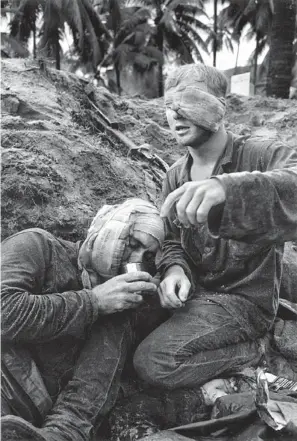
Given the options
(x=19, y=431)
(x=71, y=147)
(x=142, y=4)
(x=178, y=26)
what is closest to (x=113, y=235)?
(x=19, y=431)

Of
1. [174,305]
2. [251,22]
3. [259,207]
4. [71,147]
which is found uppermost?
[251,22]

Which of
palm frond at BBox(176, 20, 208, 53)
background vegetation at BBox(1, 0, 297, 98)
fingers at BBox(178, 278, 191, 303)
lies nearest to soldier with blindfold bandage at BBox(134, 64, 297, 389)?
fingers at BBox(178, 278, 191, 303)

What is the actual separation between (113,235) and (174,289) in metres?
0.40

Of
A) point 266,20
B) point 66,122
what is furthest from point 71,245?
point 266,20

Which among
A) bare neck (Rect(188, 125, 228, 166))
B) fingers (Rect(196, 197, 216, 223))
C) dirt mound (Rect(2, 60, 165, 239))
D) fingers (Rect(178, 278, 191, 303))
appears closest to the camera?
fingers (Rect(196, 197, 216, 223))

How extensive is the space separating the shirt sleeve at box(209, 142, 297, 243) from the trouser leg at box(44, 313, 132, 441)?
0.82m

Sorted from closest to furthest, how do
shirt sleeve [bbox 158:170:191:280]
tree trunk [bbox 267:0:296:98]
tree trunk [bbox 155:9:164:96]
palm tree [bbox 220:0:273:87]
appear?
shirt sleeve [bbox 158:170:191:280] → tree trunk [bbox 267:0:296:98] → palm tree [bbox 220:0:273:87] → tree trunk [bbox 155:9:164:96]

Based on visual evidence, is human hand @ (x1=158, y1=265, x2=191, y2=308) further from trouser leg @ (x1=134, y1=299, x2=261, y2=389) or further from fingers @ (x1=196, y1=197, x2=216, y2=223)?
fingers @ (x1=196, y1=197, x2=216, y2=223)

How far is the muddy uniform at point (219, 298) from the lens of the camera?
263cm

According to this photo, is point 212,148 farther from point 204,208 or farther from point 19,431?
point 19,431

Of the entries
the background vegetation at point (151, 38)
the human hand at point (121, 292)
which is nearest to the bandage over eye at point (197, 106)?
the human hand at point (121, 292)

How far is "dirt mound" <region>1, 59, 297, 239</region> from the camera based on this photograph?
12.7ft

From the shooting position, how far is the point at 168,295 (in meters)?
2.65

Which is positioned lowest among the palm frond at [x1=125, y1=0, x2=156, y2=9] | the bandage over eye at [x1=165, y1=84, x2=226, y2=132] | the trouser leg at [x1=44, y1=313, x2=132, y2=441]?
the trouser leg at [x1=44, y1=313, x2=132, y2=441]
